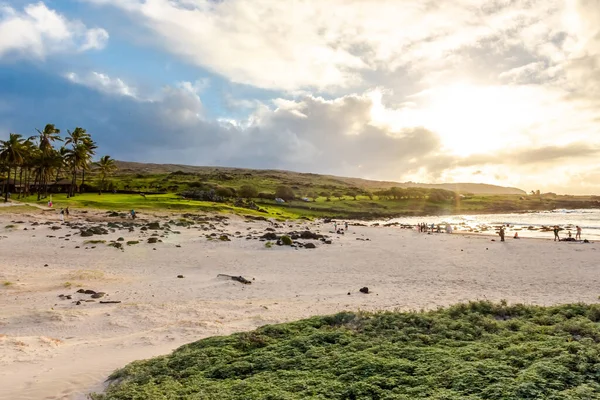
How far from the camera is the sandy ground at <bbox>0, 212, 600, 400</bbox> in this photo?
40.9 ft

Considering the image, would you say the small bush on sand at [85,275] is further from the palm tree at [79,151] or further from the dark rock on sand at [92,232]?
the palm tree at [79,151]

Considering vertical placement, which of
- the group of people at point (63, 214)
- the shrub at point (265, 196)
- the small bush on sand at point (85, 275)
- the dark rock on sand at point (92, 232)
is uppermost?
the shrub at point (265, 196)

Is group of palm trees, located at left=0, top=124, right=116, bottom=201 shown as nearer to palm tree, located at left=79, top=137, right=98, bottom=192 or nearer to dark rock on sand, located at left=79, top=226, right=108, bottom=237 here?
palm tree, located at left=79, top=137, right=98, bottom=192

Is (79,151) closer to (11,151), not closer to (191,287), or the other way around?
(11,151)

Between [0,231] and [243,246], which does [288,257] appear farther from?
[0,231]

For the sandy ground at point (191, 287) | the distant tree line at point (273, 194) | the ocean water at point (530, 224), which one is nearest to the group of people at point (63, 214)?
the sandy ground at point (191, 287)

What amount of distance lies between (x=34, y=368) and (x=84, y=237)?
2916 cm

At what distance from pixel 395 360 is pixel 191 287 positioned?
15.3 meters

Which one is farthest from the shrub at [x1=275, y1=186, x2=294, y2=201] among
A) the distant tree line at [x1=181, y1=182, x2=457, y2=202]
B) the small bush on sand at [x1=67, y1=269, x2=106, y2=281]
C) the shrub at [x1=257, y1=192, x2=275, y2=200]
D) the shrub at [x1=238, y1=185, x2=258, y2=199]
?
the small bush on sand at [x1=67, y1=269, x2=106, y2=281]

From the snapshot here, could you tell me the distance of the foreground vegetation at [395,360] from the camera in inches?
295

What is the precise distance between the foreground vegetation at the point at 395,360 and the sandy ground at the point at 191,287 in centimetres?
268

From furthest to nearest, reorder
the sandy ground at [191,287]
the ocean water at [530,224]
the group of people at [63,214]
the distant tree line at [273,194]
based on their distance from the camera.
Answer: the distant tree line at [273,194]
the ocean water at [530,224]
the group of people at [63,214]
the sandy ground at [191,287]

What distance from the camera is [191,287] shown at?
2167 centimetres

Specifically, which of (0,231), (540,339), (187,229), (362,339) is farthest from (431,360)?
(0,231)
